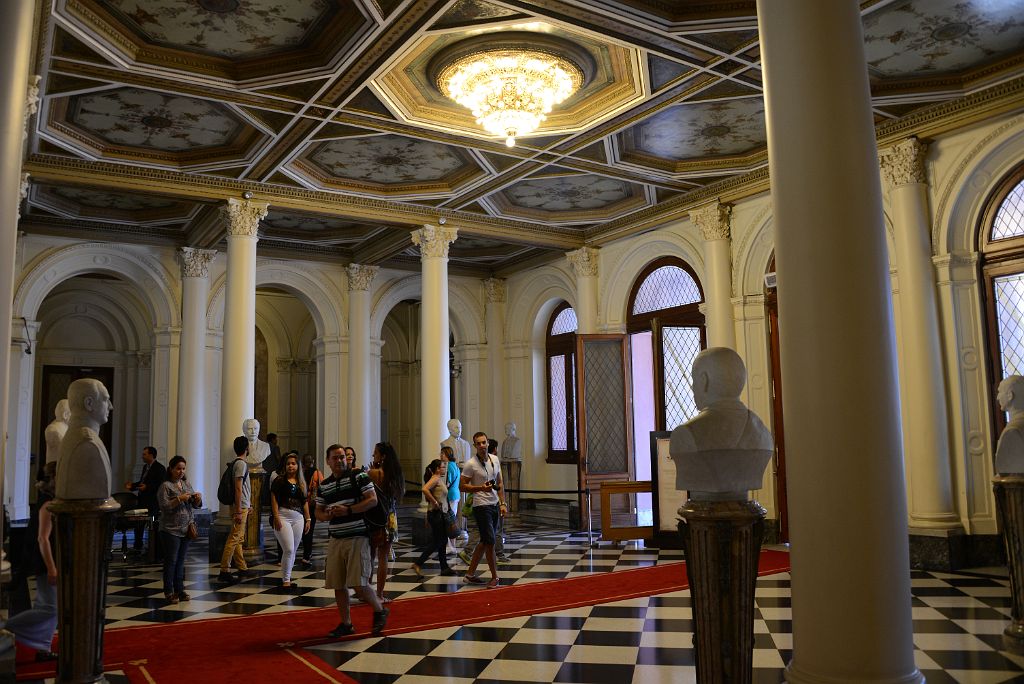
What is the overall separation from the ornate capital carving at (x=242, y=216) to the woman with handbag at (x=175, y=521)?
182 inches

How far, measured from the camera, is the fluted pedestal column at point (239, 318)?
10.9 metres

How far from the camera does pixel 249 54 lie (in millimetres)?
7641

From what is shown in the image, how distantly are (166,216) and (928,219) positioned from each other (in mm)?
10891

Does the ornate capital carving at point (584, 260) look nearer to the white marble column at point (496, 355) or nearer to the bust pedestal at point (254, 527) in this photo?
the white marble column at point (496, 355)

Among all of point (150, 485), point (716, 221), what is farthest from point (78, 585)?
point (716, 221)

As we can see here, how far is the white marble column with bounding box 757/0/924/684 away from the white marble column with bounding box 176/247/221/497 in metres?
11.5

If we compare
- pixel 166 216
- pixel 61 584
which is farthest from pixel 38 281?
pixel 61 584

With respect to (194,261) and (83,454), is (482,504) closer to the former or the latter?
(83,454)

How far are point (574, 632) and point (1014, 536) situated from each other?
10.3 ft

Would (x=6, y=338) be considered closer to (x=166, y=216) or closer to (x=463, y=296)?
(x=166, y=216)

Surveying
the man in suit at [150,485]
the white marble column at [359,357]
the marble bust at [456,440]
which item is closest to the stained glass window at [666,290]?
the marble bust at [456,440]

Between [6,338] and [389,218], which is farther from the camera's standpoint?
[389,218]

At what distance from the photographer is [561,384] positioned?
1612cm

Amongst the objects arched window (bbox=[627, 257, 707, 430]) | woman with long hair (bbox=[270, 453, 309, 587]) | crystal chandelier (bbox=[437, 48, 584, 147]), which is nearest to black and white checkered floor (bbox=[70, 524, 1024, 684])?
woman with long hair (bbox=[270, 453, 309, 587])
